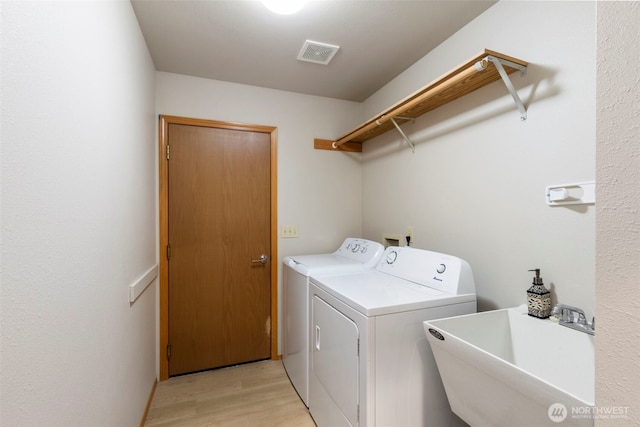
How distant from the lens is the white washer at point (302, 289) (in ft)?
6.31

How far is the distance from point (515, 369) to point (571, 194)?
2.62 ft

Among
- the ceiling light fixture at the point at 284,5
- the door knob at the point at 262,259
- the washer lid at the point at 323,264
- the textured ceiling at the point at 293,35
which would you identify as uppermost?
the textured ceiling at the point at 293,35

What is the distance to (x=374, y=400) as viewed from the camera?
4.02 feet

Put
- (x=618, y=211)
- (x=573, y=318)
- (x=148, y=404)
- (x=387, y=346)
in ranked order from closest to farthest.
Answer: (x=618, y=211)
(x=573, y=318)
(x=387, y=346)
(x=148, y=404)

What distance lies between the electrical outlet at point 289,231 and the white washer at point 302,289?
0.21 metres

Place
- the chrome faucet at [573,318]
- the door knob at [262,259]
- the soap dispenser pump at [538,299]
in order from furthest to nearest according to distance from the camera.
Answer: the door knob at [262,259], the soap dispenser pump at [538,299], the chrome faucet at [573,318]

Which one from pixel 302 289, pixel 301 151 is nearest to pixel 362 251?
Answer: pixel 302 289

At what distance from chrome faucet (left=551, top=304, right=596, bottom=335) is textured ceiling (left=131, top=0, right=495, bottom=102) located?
1.55 metres

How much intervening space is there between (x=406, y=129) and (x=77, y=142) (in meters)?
1.97

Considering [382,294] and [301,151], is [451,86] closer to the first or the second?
[382,294]

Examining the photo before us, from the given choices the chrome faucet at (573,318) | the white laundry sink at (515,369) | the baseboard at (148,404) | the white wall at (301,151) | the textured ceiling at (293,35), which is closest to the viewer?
the white laundry sink at (515,369)

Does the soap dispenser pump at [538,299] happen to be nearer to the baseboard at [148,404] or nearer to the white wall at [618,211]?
the white wall at [618,211]

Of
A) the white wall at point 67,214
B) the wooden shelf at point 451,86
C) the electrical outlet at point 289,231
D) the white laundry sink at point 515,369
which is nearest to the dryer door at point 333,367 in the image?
the white laundry sink at point 515,369

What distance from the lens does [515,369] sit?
32.8 inches
